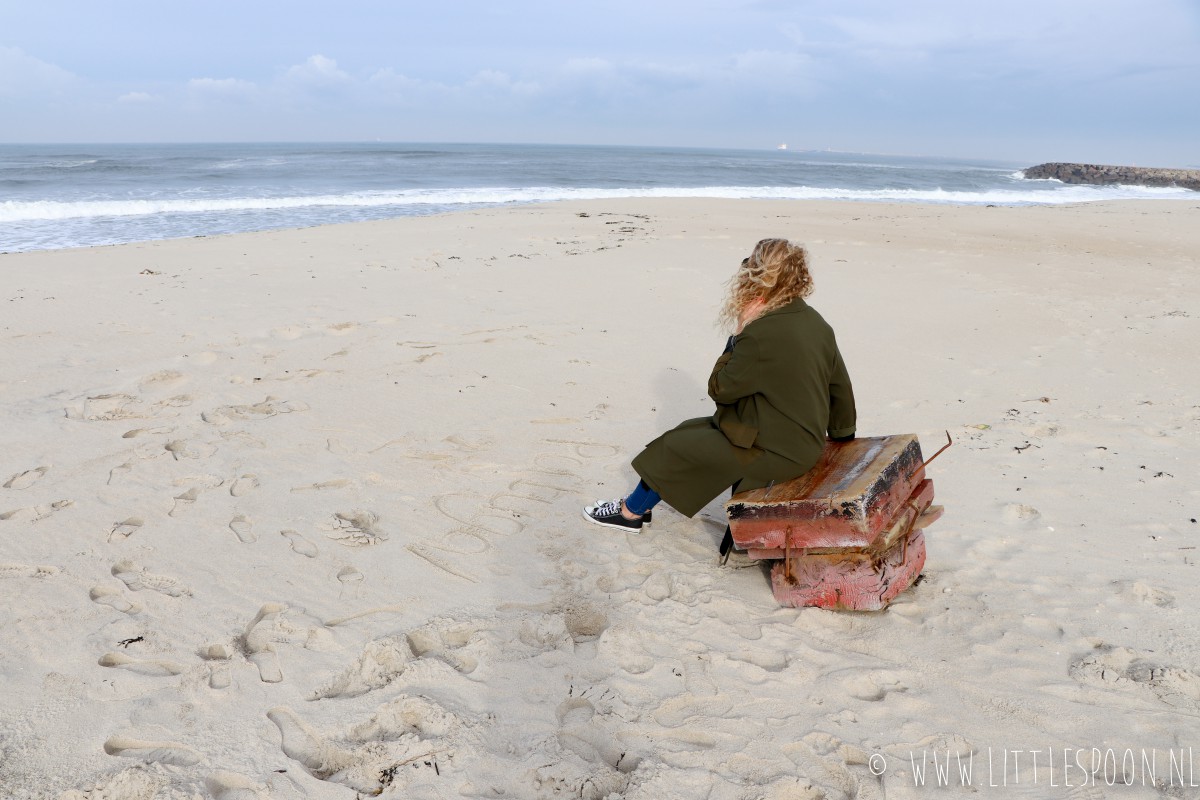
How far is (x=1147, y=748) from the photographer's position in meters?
2.31

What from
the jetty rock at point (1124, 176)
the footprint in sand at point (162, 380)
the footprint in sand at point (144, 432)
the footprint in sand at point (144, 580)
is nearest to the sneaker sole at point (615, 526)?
the footprint in sand at point (144, 580)

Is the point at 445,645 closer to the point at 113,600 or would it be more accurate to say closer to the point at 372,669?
the point at 372,669

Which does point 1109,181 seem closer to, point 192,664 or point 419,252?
point 419,252

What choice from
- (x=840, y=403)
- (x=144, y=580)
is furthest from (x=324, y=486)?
(x=840, y=403)

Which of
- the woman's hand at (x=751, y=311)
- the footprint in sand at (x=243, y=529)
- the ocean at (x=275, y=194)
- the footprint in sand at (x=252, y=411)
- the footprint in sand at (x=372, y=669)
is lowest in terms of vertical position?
the footprint in sand at (x=372, y=669)

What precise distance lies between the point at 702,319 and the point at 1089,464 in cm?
383

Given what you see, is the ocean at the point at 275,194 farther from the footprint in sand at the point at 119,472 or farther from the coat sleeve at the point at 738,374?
the coat sleeve at the point at 738,374

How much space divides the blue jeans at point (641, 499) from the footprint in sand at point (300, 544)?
150cm

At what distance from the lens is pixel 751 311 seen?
10.4 ft

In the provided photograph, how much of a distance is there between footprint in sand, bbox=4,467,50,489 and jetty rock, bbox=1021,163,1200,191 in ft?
181

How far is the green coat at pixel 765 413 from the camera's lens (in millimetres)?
3037

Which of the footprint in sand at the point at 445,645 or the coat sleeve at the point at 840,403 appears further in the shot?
the coat sleeve at the point at 840,403

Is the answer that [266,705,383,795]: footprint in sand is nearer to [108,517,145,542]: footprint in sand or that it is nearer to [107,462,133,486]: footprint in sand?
[108,517,145,542]: footprint in sand

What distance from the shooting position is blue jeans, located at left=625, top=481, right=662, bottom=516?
3.56 m
